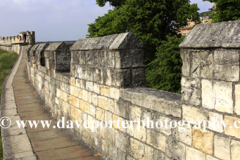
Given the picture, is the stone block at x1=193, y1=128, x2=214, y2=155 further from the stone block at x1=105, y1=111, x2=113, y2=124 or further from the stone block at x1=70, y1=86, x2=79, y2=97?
the stone block at x1=70, y1=86, x2=79, y2=97

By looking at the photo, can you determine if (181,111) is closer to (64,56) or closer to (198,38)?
(198,38)

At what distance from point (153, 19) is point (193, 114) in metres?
19.6

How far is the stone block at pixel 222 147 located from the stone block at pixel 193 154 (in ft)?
0.56

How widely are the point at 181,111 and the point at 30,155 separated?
3.06 m

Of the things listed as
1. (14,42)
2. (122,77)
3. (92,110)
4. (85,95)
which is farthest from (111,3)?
(122,77)

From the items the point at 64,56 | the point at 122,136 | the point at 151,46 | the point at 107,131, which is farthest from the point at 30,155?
the point at 151,46

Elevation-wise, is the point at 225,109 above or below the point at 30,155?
above

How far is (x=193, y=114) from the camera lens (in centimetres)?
262

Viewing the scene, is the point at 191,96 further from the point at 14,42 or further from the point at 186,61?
the point at 14,42

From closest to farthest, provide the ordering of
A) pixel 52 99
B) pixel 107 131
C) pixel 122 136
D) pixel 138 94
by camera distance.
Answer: pixel 138 94, pixel 122 136, pixel 107 131, pixel 52 99

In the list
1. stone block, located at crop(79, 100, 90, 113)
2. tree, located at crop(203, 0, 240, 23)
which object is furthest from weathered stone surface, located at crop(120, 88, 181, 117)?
tree, located at crop(203, 0, 240, 23)

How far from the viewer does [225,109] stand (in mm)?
2299

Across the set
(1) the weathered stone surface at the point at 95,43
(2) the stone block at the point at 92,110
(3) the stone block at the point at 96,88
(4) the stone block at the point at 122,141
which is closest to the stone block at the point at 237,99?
(4) the stone block at the point at 122,141

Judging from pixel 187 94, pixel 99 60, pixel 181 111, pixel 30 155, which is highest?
pixel 99 60
